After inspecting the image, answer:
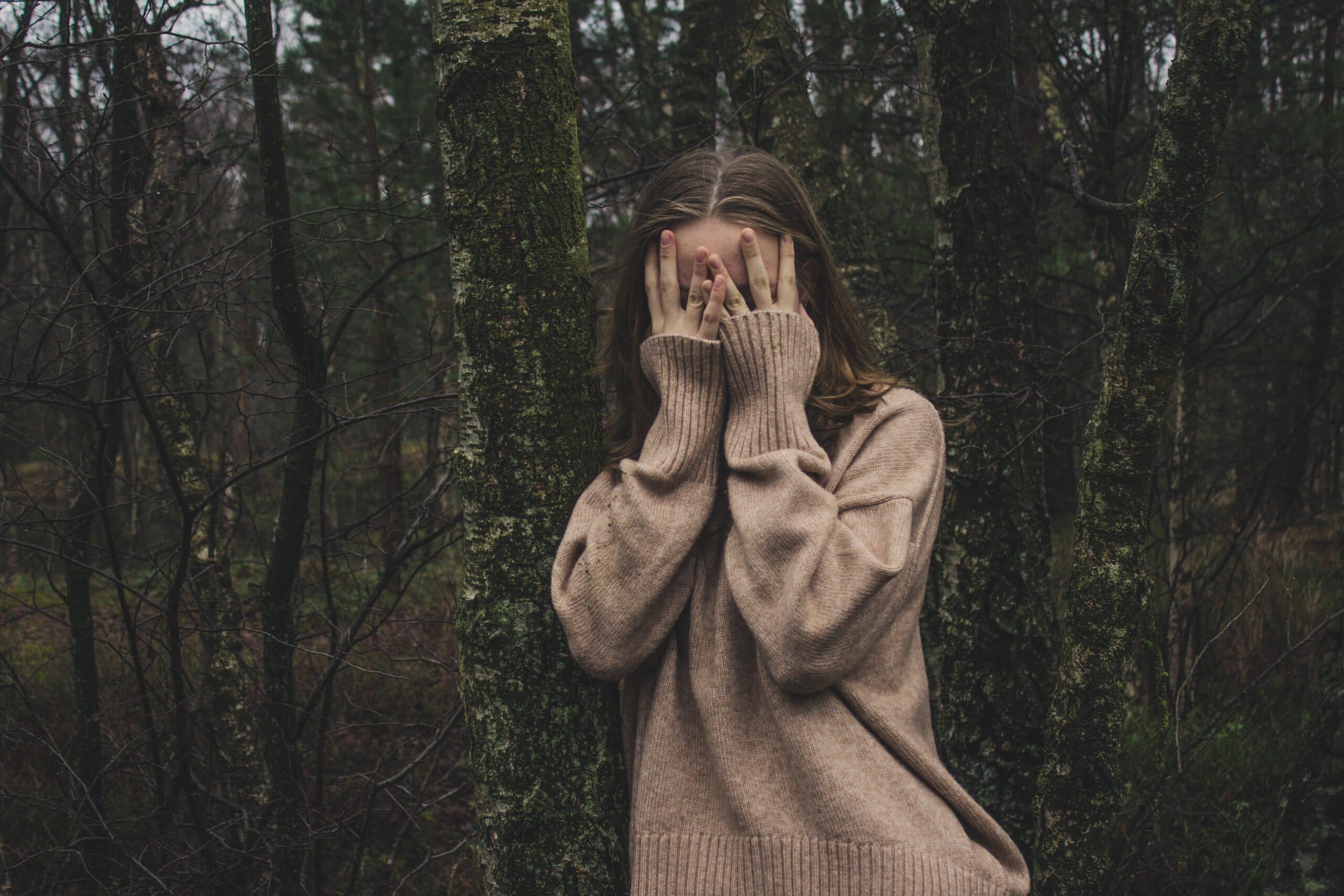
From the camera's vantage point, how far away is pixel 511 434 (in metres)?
1.54

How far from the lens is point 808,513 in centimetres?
157

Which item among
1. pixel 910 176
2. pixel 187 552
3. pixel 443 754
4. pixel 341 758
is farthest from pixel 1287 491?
pixel 187 552

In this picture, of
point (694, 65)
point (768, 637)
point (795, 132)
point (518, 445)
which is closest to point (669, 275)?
point (518, 445)

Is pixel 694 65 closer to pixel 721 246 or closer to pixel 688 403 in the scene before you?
pixel 721 246

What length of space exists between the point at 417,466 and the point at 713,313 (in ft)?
17.9

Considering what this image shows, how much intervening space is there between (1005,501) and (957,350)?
599mm

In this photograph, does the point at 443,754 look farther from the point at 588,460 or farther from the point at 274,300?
the point at 588,460

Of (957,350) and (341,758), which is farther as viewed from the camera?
(341,758)

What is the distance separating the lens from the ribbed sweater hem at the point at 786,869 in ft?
4.83

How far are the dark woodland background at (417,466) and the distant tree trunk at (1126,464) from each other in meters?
0.07

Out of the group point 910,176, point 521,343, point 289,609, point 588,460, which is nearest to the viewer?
point 521,343

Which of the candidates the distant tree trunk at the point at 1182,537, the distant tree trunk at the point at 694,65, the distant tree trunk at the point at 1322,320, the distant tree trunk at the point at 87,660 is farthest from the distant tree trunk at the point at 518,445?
the distant tree trunk at the point at 1322,320

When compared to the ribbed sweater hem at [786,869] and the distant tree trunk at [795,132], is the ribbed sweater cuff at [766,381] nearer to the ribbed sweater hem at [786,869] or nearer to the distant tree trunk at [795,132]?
the ribbed sweater hem at [786,869]

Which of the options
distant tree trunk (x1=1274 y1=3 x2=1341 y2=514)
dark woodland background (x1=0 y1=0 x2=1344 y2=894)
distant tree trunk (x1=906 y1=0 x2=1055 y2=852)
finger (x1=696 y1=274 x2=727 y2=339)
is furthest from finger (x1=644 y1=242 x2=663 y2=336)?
distant tree trunk (x1=1274 y1=3 x2=1341 y2=514)
